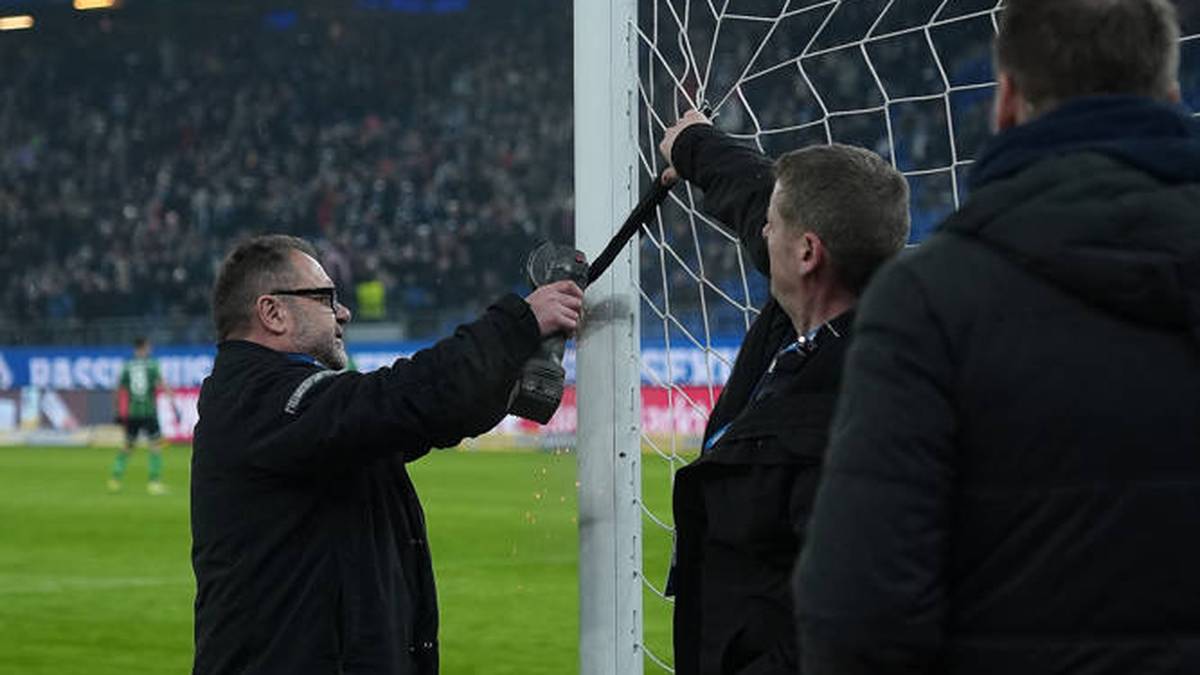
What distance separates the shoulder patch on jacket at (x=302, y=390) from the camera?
126 inches

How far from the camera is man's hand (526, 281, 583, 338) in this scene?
3141mm

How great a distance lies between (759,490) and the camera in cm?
232

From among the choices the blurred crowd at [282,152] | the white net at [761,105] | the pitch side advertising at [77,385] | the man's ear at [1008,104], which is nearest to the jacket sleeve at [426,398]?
the white net at [761,105]

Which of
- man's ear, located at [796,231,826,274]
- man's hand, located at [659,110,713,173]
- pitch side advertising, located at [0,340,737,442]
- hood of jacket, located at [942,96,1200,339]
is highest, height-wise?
man's hand, located at [659,110,713,173]

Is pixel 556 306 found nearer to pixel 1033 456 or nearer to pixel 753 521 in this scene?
pixel 753 521

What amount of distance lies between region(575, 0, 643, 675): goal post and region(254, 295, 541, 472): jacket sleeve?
0.30 meters

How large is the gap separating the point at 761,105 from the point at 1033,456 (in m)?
4.83

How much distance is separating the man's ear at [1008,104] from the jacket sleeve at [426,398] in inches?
54.0

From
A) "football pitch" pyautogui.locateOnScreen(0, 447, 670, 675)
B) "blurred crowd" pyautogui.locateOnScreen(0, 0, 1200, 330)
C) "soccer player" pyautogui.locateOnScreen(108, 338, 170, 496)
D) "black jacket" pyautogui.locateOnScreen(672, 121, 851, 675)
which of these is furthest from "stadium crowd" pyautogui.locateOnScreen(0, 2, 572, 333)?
"black jacket" pyautogui.locateOnScreen(672, 121, 851, 675)

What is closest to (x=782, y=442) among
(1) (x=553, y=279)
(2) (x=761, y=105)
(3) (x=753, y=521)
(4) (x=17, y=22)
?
(3) (x=753, y=521)

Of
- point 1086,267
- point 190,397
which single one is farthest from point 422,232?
point 1086,267

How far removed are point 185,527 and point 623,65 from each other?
37.6ft

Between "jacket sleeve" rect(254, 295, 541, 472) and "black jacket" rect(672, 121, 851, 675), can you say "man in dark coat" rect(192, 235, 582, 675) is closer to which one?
"jacket sleeve" rect(254, 295, 541, 472)

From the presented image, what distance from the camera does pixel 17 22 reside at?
104 ft
